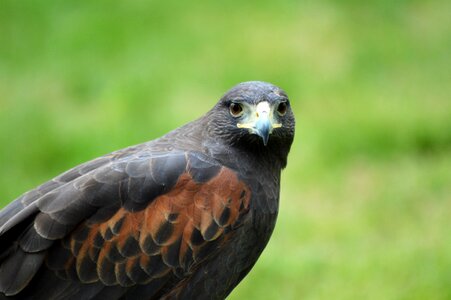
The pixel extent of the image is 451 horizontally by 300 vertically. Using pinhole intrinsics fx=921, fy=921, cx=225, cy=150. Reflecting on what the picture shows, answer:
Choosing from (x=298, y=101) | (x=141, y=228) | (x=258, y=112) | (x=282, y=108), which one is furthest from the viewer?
(x=298, y=101)

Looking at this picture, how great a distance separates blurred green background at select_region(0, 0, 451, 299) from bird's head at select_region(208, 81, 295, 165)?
2.46 meters

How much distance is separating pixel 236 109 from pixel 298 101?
5.22 m

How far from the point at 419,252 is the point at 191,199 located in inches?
132

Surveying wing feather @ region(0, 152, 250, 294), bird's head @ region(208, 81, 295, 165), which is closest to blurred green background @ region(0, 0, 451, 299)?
bird's head @ region(208, 81, 295, 165)

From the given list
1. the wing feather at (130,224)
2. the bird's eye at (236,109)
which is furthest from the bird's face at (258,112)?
the wing feather at (130,224)

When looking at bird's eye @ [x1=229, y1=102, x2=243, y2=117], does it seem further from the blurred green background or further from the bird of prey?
the blurred green background

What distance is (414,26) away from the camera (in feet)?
40.2

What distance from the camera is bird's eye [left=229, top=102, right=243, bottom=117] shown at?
18.8 ft

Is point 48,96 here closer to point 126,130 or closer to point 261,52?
point 126,130

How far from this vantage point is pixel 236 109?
5.77 meters

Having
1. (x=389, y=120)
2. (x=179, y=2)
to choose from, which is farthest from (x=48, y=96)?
(x=389, y=120)

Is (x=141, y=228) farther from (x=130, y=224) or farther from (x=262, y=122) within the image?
(x=262, y=122)

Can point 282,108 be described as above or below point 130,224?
above

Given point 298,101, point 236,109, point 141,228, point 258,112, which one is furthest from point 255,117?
point 298,101
